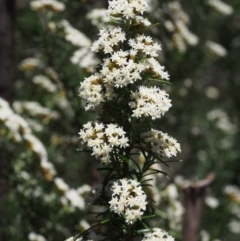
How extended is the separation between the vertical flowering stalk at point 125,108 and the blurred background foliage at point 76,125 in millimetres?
878

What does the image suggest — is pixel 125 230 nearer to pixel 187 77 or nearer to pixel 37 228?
pixel 37 228

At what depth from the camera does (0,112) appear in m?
2.81

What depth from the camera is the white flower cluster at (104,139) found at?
1.84 meters

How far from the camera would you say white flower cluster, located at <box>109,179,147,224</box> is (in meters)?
1.81

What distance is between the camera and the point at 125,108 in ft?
6.35

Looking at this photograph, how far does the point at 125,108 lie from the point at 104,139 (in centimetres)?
13

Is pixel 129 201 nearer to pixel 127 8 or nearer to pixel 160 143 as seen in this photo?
pixel 160 143

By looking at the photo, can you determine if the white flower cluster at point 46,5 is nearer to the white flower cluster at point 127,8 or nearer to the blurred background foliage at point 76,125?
the blurred background foliage at point 76,125

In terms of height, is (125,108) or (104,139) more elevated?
(125,108)

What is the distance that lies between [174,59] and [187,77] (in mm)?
271

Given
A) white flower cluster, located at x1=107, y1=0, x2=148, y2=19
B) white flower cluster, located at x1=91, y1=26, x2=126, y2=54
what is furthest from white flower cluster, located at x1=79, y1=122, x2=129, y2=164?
white flower cluster, located at x1=107, y1=0, x2=148, y2=19

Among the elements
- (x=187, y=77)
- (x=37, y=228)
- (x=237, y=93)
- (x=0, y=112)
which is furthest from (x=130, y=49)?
(x=237, y=93)

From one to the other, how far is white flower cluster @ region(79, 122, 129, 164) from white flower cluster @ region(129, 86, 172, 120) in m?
0.08

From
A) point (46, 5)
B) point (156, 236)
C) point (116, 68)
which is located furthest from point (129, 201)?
point (46, 5)
